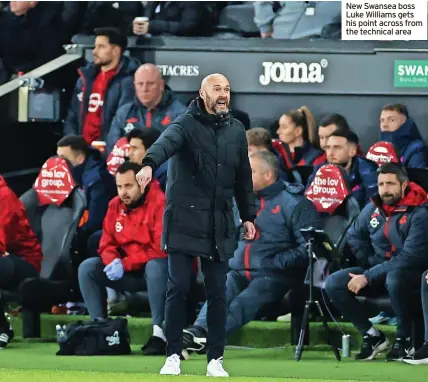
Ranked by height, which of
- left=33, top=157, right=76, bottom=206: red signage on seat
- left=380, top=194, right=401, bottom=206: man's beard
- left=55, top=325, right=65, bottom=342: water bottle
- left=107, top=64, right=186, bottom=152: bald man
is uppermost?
left=107, top=64, right=186, bottom=152: bald man

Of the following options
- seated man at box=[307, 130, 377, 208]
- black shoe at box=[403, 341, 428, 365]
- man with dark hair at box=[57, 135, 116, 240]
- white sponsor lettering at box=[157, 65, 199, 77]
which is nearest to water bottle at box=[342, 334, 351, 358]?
black shoe at box=[403, 341, 428, 365]

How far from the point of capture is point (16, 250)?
13305mm

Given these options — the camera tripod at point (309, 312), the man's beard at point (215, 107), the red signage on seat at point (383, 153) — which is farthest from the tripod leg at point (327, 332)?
the red signage on seat at point (383, 153)

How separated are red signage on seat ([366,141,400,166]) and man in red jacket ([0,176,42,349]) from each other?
3.07m

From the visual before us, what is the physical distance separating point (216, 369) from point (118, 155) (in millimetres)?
4644

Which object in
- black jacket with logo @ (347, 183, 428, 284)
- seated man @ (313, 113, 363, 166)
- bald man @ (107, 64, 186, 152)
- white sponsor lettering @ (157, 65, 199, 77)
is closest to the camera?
black jacket with logo @ (347, 183, 428, 284)

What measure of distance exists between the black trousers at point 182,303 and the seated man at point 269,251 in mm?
1922

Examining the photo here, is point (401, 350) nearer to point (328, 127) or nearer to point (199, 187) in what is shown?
point (199, 187)

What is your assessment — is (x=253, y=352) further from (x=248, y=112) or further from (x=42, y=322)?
(x=248, y=112)

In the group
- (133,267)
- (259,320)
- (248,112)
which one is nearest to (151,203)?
(133,267)

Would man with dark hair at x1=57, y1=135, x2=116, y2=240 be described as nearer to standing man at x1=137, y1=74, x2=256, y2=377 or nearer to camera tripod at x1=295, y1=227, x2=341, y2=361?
camera tripod at x1=295, y1=227, x2=341, y2=361

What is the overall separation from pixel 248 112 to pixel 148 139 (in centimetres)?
217

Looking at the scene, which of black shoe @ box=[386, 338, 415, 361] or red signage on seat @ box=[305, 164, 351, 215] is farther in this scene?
red signage on seat @ box=[305, 164, 351, 215]

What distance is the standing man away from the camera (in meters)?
9.90
